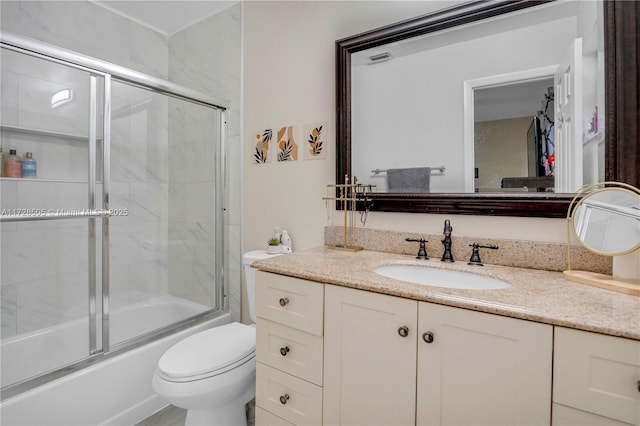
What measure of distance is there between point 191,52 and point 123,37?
471mm

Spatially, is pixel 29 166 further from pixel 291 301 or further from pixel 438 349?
pixel 438 349

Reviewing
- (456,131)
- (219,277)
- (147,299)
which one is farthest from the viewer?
(147,299)

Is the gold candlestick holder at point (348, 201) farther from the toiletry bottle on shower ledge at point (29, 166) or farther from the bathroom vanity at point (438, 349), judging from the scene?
the toiletry bottle on shower ledge at point (29, 166)

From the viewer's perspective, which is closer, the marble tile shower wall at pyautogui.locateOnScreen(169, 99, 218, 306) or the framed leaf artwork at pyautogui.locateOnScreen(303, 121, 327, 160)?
the framed leaf artwork at pyautogui.locateOnScreen(303, 121, 327, 160)

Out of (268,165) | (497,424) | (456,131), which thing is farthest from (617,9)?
(268,165)

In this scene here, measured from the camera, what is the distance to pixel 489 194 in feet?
4.16

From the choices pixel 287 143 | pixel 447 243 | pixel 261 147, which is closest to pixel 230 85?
pixel 261 147

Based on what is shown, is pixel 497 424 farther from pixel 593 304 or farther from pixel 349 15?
pixel 349 15

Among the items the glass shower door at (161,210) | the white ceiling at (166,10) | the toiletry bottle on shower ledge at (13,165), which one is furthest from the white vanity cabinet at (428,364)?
the white ceiling at (166,10)

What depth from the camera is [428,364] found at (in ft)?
2.87

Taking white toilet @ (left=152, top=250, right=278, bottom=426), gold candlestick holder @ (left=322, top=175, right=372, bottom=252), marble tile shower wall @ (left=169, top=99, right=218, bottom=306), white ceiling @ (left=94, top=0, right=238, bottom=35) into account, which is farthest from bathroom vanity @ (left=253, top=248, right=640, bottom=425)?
white ceiling @ (left=94, top=0, right=238, bottom=35)

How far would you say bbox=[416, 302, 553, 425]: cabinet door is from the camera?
2.45ft

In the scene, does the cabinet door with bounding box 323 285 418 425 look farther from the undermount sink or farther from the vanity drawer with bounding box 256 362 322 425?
the undermount sink

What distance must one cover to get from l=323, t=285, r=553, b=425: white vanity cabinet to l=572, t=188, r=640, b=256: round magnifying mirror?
1.59ft
